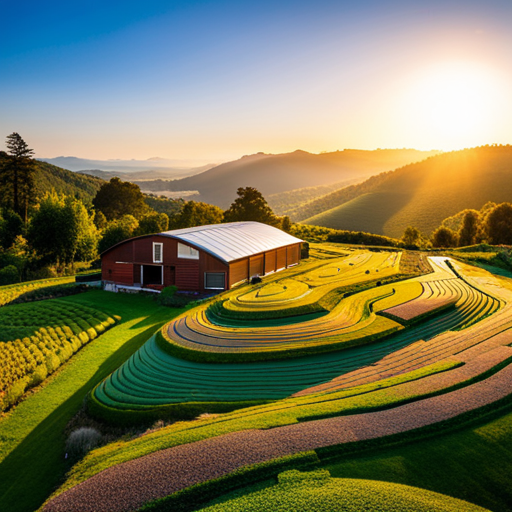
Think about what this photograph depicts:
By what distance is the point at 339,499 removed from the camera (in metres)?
8.10

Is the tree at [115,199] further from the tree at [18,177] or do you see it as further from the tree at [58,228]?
the tree at [58,228]

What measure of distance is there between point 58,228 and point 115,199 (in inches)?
1843

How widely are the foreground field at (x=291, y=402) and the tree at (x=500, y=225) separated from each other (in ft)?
177

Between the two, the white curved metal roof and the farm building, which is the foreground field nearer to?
the farm building

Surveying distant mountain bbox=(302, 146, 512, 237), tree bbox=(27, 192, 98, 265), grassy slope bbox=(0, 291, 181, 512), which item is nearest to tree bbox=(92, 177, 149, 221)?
tree bbox=(27, 192, 98, 265)

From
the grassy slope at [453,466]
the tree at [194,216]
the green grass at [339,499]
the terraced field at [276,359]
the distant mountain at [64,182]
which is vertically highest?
the distant mountain at [64,182]

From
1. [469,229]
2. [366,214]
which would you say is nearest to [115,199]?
[469,229]

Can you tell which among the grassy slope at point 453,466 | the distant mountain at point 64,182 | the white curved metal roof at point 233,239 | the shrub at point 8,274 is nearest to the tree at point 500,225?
the white curved metal roof at point 233,239

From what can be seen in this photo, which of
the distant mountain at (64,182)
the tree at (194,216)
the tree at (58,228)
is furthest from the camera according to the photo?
the distant mountain at (64,182)

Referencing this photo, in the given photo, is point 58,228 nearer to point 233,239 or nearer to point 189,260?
point 189,260

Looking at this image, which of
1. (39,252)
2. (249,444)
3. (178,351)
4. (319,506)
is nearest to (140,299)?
(178,351)

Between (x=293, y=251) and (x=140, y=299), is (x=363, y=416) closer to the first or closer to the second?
(x=140, y=299)

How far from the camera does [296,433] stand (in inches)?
416

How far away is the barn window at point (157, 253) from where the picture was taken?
38.4 m
